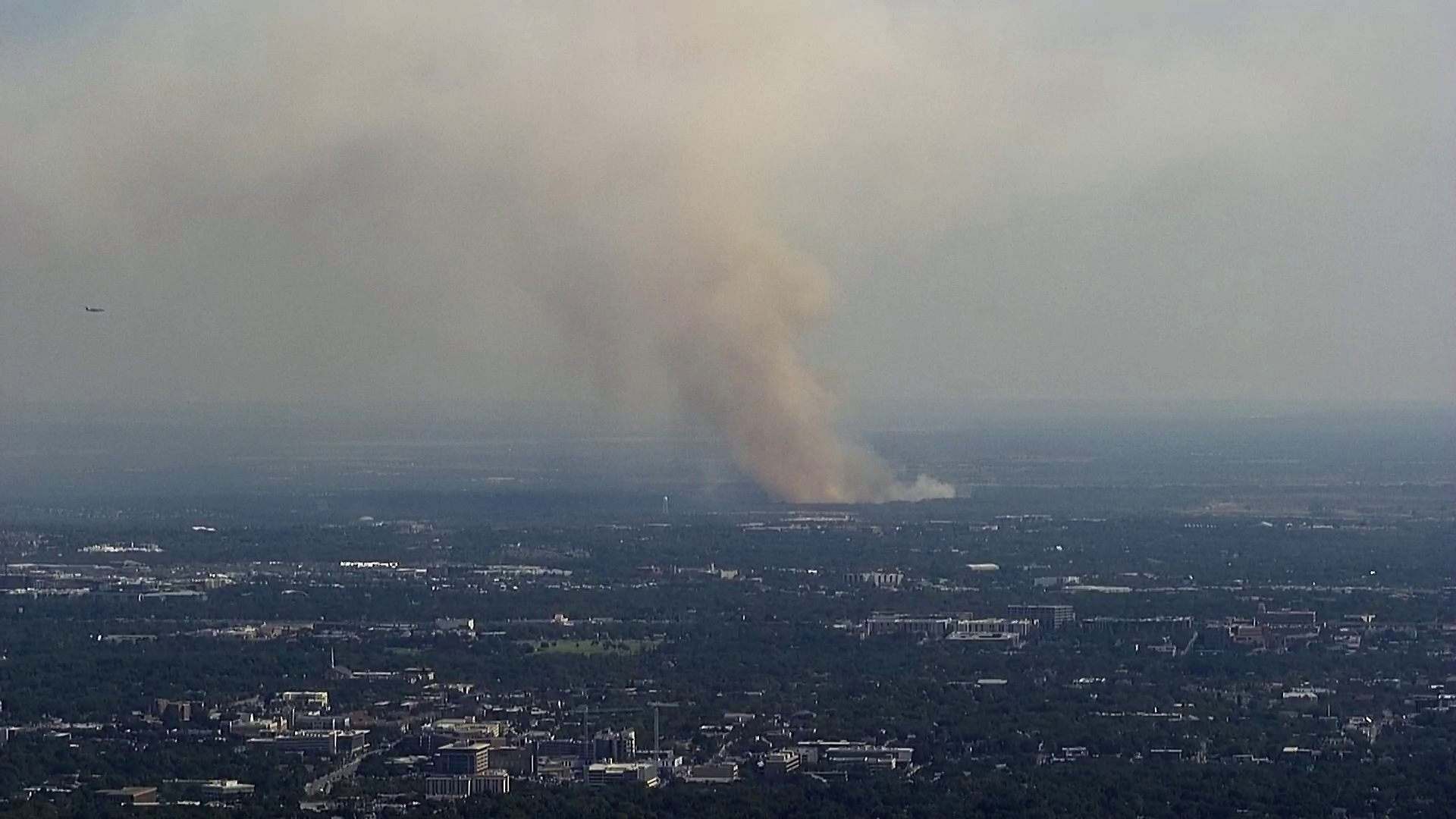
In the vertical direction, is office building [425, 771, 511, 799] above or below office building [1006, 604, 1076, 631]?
below

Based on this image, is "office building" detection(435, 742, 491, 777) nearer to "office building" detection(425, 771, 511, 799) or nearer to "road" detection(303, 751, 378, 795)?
"office building" detection(425, 771, 511, 799)

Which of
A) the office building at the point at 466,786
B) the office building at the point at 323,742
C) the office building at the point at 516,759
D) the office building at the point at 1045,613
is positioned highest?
the office building at the point at 1045,613

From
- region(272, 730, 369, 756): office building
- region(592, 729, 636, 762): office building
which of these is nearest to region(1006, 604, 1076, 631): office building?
region(592, 729, 636, 762): office building

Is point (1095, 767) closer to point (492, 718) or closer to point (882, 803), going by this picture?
point (882, 803)

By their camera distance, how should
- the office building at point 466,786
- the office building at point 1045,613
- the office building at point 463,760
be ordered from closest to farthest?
1. the office building at point 466,786
2. the office building at point 463,760
3. the office building at point 1045,613

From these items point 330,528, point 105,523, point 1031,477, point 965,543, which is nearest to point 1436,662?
point 965,543

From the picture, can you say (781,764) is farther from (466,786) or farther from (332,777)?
(332,777)

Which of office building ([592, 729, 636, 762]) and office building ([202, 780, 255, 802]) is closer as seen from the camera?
office building ([202, 780, 255, 802])

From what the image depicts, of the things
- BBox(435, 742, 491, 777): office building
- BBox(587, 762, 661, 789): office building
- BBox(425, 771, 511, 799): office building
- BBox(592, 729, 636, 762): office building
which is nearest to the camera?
BBox(425, 771, 511, 799): office building

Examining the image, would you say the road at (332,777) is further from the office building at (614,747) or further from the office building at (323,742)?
the office building at (614,747)

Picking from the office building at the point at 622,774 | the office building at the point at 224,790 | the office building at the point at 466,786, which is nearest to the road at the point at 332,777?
the office building at the point at 224,790

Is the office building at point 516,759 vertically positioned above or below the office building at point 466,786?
above
